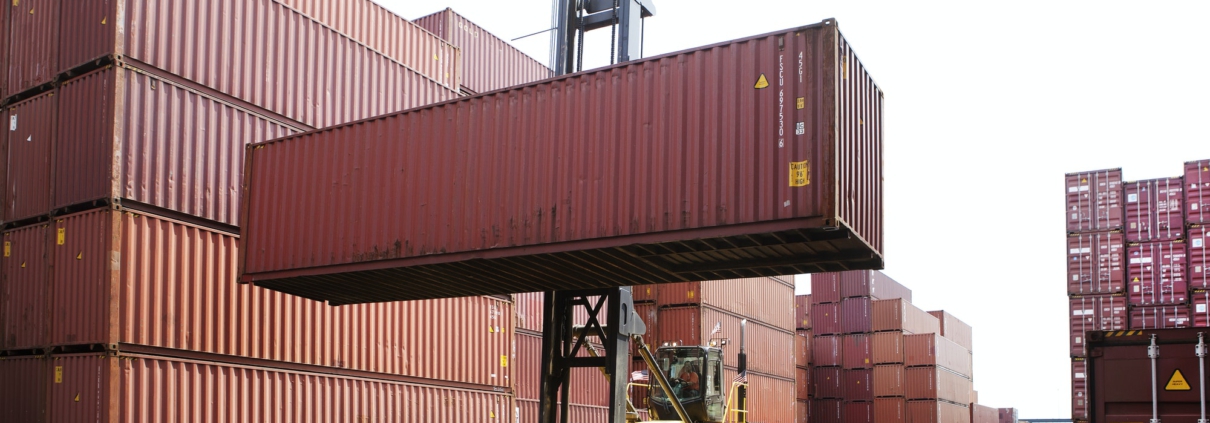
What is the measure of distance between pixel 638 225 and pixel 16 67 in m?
9.84

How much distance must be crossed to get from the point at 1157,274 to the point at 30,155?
79.3 ft

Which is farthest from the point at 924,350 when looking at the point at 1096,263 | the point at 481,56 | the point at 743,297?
the point at 481,56

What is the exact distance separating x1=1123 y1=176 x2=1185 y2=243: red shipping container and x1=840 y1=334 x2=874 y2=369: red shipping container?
16117mm

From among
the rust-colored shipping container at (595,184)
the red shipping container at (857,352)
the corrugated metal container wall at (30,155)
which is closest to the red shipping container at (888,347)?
the red shipping container at (857,352)

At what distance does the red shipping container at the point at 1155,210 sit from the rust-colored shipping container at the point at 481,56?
1504 cm

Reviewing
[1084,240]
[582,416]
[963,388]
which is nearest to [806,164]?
[582,416]

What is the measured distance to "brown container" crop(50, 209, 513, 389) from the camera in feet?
43.3

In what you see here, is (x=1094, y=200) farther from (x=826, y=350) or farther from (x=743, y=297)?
(x=826, y=350)

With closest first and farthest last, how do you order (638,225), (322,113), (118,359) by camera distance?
(638,225)
(118,359)
(322,113)

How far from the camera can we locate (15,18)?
15.9 metres

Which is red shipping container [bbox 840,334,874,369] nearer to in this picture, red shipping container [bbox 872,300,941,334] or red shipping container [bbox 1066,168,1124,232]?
red shipping container [bbox 872,300,941,334]

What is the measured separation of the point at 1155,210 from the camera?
26.9 m

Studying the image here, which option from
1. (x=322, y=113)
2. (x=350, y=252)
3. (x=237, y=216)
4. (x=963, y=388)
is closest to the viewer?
(x=350, y=252)

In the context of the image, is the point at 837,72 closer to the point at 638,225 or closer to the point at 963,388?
the point at 638,225
